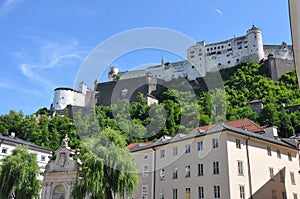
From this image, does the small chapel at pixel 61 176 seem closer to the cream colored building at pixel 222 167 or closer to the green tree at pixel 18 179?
the green tree at pixel 18 179

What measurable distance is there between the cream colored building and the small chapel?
21.1ft

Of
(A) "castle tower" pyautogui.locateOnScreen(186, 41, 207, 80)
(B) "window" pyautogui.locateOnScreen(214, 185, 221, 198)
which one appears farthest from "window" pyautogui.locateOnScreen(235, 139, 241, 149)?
(A) "castle tower" pyautogui.locateOnScreen(186, 41, 207, 80)

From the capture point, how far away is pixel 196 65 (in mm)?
94125

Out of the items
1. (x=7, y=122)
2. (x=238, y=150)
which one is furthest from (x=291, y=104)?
(x=7, y=122)

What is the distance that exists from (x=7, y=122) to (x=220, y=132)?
164 ft

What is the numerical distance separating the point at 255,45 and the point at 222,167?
7288cm

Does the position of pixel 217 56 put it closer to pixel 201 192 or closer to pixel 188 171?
pixel 188 171

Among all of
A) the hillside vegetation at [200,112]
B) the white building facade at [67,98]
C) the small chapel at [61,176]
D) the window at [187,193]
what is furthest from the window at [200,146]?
the white building facade at [67,98]

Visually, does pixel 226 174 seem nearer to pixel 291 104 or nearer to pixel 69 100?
pixel 291 104

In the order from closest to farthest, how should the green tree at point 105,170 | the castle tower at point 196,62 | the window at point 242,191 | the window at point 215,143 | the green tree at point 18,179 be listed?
the green tree at point 105,170, the window at point 242,191, the window at point 215,143, the green tree at point 18,179, the castle tower at point 196,62

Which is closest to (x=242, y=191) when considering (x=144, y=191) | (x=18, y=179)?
(x=144, y=191)

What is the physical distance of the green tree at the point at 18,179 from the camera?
25672 millimetres

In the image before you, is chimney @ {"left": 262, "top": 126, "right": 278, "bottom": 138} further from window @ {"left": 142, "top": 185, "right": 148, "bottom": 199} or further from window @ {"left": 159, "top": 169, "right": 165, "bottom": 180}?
window @ {"left": 142, "top": 185, "right": 148, "bottom": 199}

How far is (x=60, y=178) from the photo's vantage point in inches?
1176
